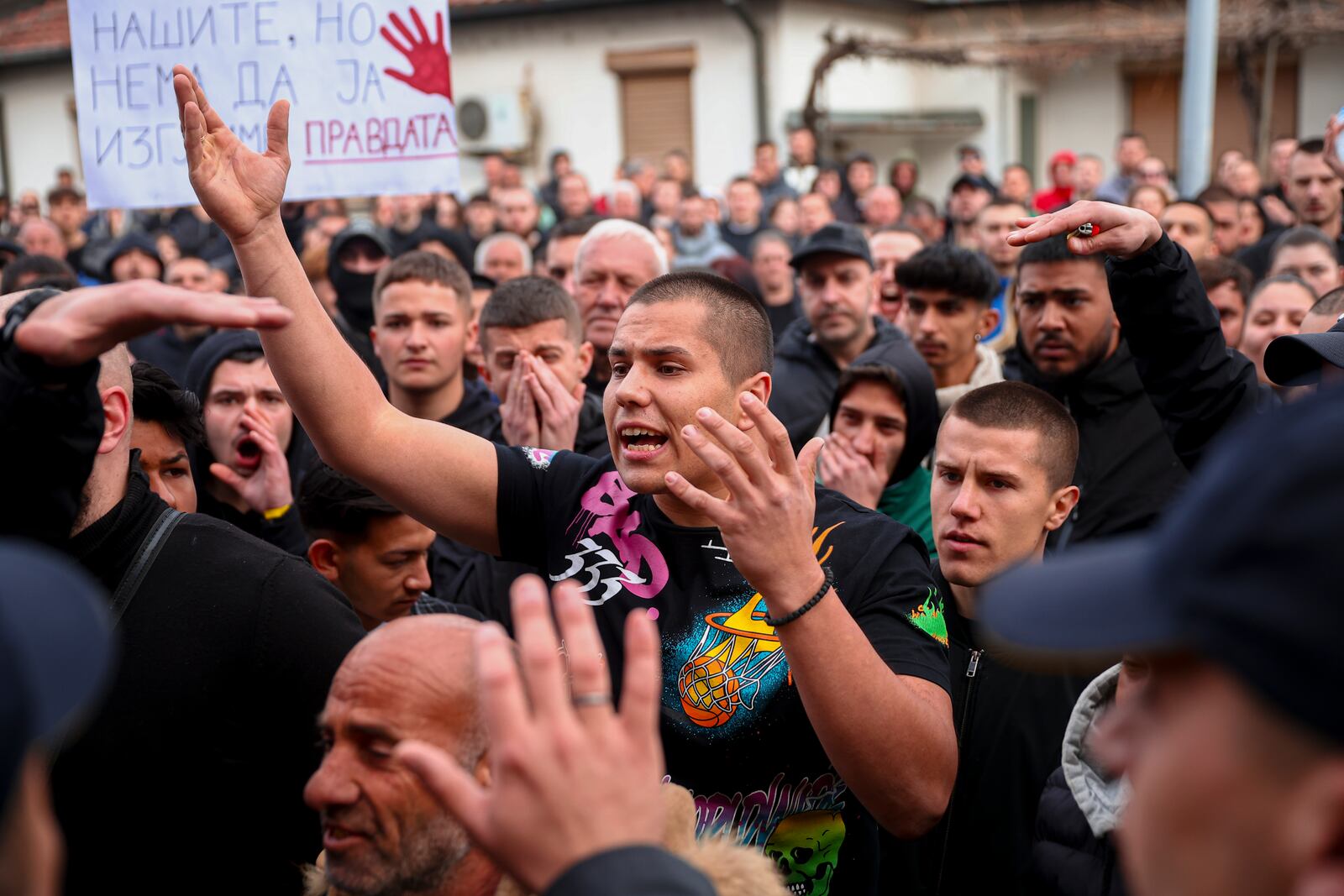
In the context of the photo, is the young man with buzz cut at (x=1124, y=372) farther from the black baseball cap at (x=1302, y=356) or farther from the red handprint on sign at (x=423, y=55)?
the red handprint on sign at (x=423, y=55)

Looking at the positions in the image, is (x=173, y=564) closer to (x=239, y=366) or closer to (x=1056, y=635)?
(x=1056, y=635)

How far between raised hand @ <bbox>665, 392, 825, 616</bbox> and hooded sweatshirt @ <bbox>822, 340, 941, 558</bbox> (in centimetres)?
235

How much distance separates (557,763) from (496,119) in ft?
68.4

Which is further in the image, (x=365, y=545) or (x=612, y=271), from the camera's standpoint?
(x=612, y=271)

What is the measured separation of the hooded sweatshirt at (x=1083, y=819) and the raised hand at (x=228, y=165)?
1.88 m

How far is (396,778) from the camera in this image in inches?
78.0

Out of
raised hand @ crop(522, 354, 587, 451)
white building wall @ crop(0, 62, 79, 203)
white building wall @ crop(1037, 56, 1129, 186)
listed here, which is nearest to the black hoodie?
raised hand @ crop(522, 354, 587, 451)

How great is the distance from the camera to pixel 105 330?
1.88m

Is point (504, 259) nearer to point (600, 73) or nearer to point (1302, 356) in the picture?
point (1302, 356)

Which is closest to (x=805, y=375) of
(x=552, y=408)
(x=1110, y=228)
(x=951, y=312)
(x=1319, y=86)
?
(x=951, y=312)

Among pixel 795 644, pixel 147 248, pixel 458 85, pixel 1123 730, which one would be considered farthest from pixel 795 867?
pixel 458 85

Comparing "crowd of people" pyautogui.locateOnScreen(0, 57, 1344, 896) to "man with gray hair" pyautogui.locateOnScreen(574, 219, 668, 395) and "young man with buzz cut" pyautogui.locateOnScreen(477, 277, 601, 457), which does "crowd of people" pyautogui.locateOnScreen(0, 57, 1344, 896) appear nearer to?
"young man with buzz cut" pyautogui.locateOnScreen(477, 277, 601, 457)

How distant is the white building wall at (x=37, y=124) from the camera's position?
23.8m

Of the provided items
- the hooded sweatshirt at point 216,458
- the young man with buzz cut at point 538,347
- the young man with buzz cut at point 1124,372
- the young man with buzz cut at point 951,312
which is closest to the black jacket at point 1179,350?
the young man with buzz cut at point 1124,372
